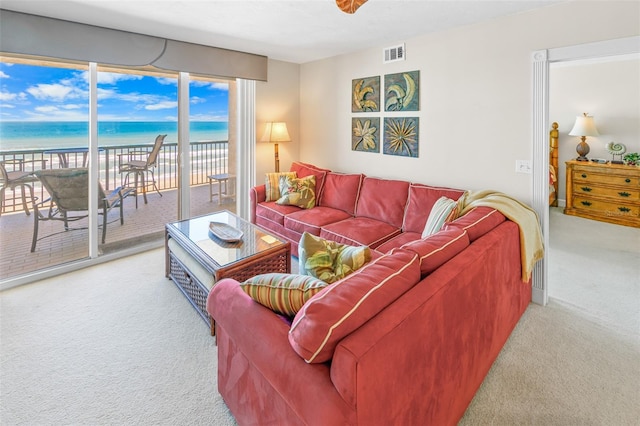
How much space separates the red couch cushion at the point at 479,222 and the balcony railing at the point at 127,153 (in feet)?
11.0

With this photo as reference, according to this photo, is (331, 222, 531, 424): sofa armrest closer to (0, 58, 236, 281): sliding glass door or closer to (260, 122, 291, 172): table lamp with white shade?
(260, 122, 291, 172): table lamp with white shade

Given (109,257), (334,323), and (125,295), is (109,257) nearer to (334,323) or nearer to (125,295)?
(125,295)

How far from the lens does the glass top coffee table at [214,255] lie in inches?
94.0

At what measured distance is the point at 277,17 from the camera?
2.91 meters

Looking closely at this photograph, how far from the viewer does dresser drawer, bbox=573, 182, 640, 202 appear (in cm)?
476

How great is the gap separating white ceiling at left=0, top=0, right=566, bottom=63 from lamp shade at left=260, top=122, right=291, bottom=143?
41.6 inches

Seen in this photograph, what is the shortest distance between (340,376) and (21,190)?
3.74 meters

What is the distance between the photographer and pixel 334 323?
1051 mm

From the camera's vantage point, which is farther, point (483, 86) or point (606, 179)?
point (606, 179)

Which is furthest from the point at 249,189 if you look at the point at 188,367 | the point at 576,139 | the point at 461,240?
the point at 576,139

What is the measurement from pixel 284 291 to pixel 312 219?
2214mm

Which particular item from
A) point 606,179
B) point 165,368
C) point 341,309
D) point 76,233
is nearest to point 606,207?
point 606,179

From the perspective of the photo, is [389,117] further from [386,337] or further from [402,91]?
[386,337]

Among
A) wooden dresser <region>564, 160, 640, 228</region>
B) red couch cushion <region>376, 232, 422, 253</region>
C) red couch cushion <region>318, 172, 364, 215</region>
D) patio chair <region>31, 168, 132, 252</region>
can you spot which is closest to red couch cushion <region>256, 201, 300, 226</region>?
red couch cushion <region>318, 172, 364, 215</region>
